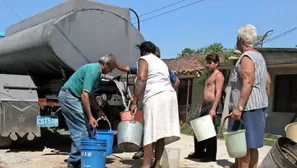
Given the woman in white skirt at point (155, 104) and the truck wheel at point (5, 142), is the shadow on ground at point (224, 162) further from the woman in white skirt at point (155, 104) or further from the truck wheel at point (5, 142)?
the truck wheel at point (5, 142)

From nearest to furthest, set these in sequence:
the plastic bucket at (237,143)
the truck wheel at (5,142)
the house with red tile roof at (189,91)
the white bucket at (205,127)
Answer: the plastic bucket at (237,143) → the white bucket at (205,127) → the truck wheel at (5,142) → the house with red tile roof at (189,91)

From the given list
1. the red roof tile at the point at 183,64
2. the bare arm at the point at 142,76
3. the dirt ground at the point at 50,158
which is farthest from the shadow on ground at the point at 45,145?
the red roof tile at the point at 183,64

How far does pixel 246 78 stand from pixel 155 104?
1.16 metres

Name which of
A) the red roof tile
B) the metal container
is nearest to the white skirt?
the metal container

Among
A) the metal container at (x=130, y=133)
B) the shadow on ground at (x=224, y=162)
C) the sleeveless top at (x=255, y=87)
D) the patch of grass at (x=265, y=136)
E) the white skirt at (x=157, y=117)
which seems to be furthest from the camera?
the patch of grass at (x=265, y=136)

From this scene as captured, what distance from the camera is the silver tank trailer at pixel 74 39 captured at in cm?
705

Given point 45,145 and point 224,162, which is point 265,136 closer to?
point 224,162

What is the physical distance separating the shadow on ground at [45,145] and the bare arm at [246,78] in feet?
12.5

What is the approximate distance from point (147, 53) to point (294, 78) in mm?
9738

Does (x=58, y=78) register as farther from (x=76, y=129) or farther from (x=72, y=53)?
(x=76, y=129)

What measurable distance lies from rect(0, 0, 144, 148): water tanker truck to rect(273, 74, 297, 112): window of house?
7691 millimetres

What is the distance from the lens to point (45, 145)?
27.5ft

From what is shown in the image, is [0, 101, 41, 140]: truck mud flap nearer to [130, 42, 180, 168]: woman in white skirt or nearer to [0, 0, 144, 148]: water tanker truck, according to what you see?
[0, 0, 144, 148]: water tanker truck

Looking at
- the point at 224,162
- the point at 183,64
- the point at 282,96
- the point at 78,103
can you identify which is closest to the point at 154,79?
the point at 78,103
